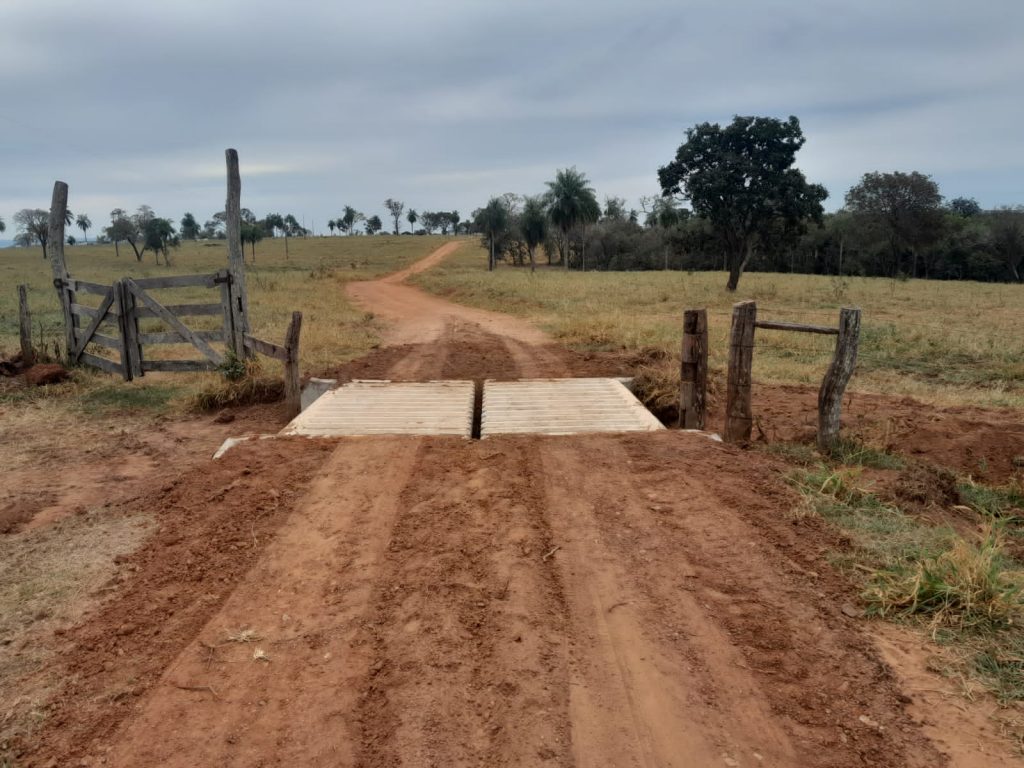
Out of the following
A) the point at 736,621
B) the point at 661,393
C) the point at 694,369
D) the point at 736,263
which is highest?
the point at 736,263

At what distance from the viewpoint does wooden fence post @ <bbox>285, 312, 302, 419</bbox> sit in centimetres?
777

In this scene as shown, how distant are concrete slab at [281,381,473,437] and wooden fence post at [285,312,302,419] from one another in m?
0.43

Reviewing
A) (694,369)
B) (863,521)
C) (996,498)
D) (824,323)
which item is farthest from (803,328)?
(824,323)

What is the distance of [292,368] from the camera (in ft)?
26.0

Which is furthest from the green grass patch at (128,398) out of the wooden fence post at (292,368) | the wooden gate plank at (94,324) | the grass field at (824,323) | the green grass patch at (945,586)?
the green grass patch at (945,586)

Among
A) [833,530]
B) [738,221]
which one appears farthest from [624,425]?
[738,221]

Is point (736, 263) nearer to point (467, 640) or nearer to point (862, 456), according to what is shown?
point (862, 456)

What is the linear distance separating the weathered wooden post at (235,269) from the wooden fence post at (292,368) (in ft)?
5.32

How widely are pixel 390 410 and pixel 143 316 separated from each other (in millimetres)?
5131

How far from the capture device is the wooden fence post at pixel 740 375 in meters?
6.12

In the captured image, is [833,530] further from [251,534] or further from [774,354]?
[774,354]

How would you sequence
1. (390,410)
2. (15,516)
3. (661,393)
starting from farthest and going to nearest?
1. (661,393)
2. (390,410)
3. (15,516)

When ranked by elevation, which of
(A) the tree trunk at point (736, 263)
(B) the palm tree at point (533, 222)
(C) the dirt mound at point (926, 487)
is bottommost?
(C) the dirt mound at point (926, 487)

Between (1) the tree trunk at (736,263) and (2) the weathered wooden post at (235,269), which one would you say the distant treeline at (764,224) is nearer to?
(1) the tree trunk at (736,263)
